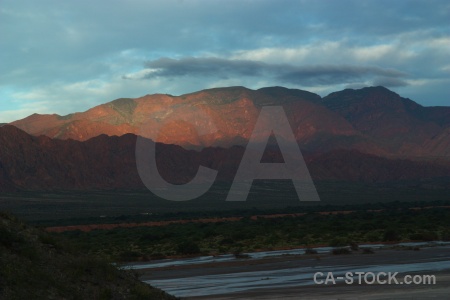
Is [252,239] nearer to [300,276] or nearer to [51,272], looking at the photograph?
[300,276]

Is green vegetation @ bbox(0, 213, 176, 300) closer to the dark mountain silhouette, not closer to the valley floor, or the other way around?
the valley floor

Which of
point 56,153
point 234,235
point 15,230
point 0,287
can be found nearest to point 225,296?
point 15,230

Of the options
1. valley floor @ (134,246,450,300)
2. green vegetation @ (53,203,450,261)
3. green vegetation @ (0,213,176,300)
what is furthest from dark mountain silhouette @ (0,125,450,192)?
green vegetation @ (0,213,176,300)

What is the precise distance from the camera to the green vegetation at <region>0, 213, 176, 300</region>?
13117 millimetres

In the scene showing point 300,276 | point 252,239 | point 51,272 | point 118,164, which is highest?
point 118,164

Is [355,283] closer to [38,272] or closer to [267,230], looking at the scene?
[38,272]

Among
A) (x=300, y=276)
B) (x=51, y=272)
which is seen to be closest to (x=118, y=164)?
(x=300, y=276)

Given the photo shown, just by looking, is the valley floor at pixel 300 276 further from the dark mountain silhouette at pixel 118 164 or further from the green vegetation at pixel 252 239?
the dark mountain silhouette at pixel 118 164

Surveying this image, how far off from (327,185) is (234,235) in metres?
115

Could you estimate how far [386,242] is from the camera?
3909 cm

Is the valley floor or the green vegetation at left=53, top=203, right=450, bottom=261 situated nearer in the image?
the valley floor

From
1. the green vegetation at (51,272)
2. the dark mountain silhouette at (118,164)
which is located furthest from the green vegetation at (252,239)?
the dark mountain silhouette at (118,164)

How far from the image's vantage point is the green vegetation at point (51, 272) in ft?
43.0

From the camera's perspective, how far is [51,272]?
1429cm
